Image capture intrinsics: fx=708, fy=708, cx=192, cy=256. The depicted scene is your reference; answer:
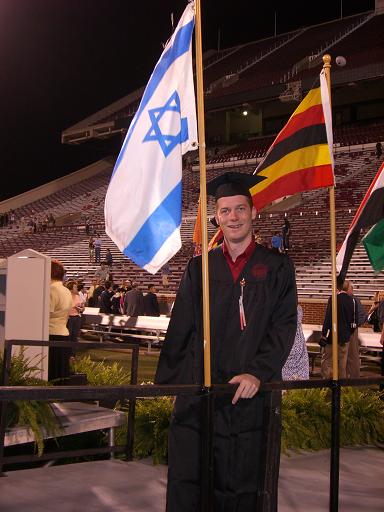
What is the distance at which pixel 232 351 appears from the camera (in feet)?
10.6

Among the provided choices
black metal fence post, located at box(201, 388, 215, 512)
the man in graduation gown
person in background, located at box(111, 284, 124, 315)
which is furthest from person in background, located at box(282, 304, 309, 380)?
person in background, located at box(111, 284, 124, 315)

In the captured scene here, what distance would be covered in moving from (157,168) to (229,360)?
0.95 meters

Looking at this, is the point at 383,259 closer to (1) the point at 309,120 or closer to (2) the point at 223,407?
(1) the point at 309,120

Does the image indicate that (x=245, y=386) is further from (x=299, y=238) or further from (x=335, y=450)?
(x=299, y=238)

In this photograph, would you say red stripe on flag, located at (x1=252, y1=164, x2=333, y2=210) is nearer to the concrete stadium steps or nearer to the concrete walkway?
the concrete walkway

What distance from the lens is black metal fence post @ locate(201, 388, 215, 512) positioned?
289 centimetres

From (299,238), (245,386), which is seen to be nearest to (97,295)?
(299,238)

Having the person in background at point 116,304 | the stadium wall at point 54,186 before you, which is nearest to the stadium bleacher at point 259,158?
the stadium wall at point 54,186

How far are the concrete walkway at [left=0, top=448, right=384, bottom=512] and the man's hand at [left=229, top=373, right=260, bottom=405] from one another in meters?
1.80

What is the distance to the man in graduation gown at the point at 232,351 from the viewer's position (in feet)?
10.4

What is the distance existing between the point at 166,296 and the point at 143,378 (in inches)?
552

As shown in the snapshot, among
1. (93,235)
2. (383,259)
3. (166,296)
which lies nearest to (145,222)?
(383,259)

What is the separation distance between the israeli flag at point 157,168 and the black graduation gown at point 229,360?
262mm

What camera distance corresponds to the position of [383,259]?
501 cm
